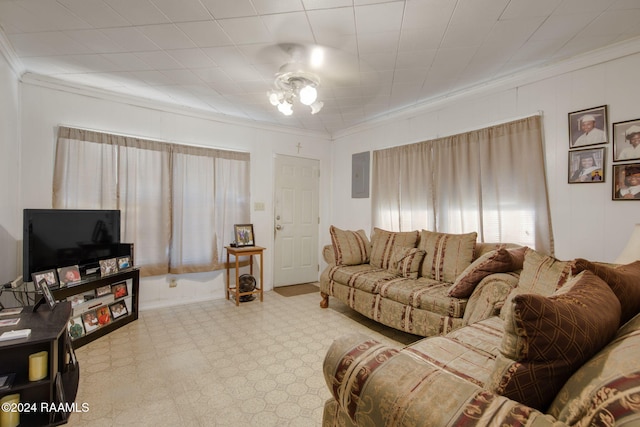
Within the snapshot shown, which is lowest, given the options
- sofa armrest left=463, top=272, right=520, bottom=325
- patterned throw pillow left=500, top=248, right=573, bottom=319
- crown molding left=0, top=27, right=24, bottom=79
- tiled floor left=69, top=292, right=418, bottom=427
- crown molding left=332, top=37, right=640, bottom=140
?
tiled floor left=69, top=292, right=418, bottom=427

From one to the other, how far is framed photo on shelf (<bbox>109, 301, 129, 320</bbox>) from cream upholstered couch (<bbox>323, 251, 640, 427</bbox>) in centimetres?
287

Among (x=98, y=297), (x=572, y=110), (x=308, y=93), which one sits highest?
(x=308, y=93)

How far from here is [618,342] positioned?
826 mm

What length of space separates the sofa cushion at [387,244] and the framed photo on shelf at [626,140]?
5.97ft

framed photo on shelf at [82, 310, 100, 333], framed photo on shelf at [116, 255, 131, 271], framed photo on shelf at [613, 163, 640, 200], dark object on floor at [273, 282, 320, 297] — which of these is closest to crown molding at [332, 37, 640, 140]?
framed photo on shelf at [613, 163, 640, 200]

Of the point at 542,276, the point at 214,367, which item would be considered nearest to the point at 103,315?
the point at 214,367

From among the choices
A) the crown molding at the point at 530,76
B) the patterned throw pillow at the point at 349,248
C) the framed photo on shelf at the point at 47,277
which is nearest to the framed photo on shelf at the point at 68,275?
the framed photo on shelf at the point at 47,277

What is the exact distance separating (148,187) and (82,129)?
0.87 m

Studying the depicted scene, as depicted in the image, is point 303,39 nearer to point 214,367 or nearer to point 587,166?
point 587,166

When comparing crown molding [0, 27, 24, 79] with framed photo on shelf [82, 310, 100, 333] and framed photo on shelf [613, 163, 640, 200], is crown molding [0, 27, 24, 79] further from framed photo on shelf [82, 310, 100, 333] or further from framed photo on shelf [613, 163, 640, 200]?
framed photo on shelf [613, 163, 640, 200]

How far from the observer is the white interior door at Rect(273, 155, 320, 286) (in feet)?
15.5

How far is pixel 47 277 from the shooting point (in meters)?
2.43

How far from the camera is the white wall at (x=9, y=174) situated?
97.5 inches

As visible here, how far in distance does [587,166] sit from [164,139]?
445 cm
